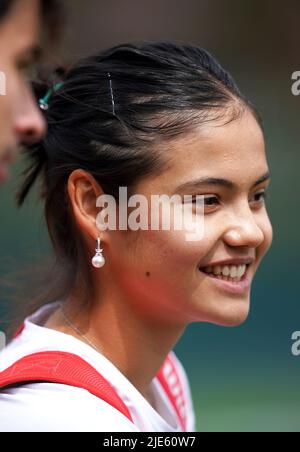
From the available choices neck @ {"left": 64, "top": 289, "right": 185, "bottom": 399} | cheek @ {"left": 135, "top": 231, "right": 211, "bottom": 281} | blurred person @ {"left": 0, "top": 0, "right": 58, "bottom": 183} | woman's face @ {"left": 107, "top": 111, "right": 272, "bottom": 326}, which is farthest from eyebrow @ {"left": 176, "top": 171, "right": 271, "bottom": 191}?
blurred person @ {"left": 0, "top": 0, "right": 58, "bottom": 183}

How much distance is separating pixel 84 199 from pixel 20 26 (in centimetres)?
83

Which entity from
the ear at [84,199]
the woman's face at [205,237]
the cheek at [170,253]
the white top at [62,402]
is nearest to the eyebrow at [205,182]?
the woman's face at [205,237]

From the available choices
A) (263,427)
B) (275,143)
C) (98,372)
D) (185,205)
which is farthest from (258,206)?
(275,143)

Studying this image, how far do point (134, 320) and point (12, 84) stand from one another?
96 cm

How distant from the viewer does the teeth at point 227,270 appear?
2016 millimetres

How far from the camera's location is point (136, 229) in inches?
79.3

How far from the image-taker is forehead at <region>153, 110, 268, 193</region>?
78.2 inches

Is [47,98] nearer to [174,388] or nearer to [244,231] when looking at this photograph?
[244,231]

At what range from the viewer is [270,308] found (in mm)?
5316

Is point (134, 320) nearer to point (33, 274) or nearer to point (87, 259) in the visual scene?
point (87, 259)

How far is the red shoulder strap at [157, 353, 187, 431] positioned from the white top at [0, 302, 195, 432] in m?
0.42

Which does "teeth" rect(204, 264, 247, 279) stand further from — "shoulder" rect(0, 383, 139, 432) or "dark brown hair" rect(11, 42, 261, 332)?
"shoulder" rect(0, 383, 139, 432)

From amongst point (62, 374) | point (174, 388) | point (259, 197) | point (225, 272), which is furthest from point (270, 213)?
point (62, 374)
